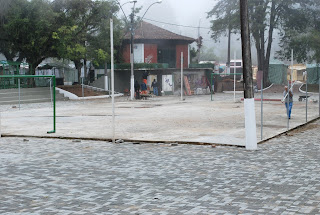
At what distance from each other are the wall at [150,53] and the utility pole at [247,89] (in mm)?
47321

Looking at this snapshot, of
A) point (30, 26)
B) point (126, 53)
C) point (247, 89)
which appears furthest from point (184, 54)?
point (247, 89)

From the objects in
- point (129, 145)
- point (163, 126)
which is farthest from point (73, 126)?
point (129, 145)

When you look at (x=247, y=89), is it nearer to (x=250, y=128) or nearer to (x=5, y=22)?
(x=250, y=128)

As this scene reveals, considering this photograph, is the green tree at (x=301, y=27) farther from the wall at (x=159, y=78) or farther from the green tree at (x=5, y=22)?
the green tree at (x=5, y=22)

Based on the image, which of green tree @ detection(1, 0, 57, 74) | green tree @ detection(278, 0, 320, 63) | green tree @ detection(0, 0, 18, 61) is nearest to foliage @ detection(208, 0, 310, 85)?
green tree @ detection(278, 0, 320, 63)

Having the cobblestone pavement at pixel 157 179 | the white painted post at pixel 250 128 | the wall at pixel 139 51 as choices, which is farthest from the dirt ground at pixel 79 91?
the white painted post at pixel 250 128

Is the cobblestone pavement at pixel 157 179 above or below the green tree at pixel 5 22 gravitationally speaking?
below

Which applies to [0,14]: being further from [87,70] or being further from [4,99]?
[87,70]

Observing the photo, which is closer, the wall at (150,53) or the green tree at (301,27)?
the green tree at (301,27)

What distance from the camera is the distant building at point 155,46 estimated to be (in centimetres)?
5912

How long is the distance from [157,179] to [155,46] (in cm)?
5248

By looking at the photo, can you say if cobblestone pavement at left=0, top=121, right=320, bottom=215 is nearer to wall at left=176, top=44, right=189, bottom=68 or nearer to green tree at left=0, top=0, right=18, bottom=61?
green tree at left=0, top=0, right=18, bottom=61

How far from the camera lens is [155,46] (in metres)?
60.4

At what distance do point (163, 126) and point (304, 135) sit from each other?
5018mm
